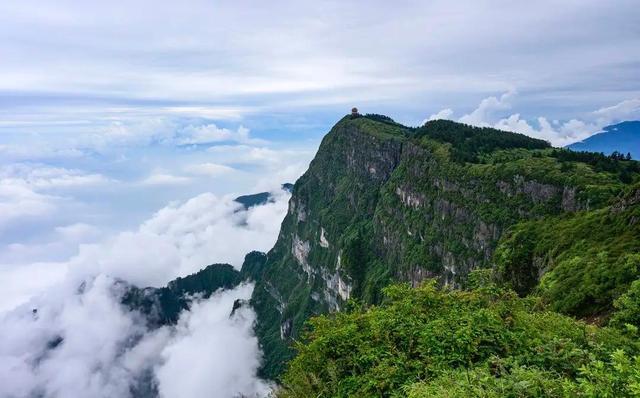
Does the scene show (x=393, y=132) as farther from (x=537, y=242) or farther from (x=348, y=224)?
(x=537, y=242)

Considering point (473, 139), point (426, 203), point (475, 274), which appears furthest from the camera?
point (473, 139)

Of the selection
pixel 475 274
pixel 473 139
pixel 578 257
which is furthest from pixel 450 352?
pixel 473 139

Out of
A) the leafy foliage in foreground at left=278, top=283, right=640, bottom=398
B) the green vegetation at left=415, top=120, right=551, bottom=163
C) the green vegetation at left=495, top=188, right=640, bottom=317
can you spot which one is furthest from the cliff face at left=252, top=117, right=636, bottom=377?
the leafy foliage in foreground at left=278, top=283, right=640, bottom=398

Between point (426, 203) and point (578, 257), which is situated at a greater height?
point (578, 257)

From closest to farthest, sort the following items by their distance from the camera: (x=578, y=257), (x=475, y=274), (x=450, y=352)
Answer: (x=450, y=352) → (x=475, y=274) → (x=578, y=257)

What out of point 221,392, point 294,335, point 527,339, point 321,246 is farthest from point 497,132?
point 221,392

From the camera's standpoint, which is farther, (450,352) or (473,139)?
(473,139)

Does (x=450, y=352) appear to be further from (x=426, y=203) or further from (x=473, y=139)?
(x=473, y=139)

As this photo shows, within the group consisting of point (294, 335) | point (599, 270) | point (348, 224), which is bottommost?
point (294, 335)
